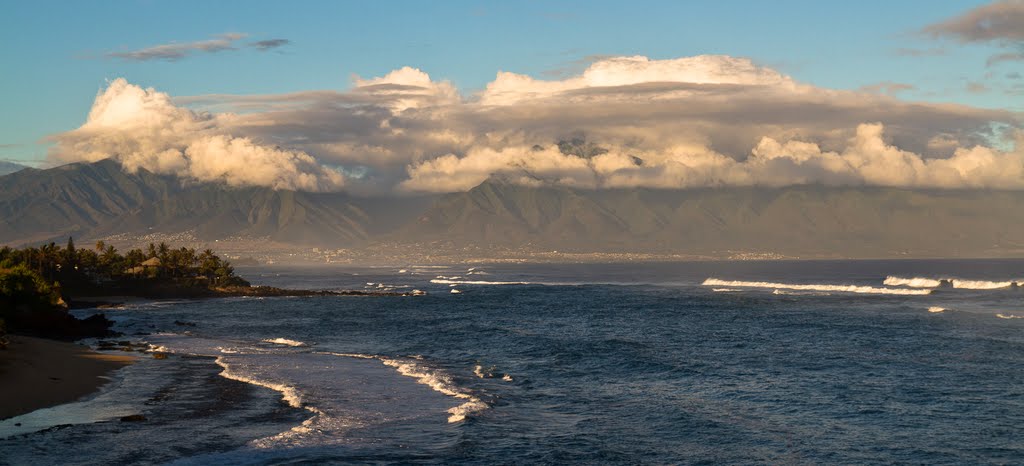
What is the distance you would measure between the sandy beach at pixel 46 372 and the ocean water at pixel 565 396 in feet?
5.05

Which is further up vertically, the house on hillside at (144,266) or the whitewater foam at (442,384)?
the house on hillside at (144,266)

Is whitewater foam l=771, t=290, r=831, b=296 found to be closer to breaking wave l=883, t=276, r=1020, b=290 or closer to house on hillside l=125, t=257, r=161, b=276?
breaking wave l=883, t=276, r=1020, b=290

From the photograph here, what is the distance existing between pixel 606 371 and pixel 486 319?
51803 millimetres

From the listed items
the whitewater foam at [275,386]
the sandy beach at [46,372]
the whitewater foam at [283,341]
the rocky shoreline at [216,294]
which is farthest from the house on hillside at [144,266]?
the whitewater foam at [275,386]

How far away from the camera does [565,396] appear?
4875 cm

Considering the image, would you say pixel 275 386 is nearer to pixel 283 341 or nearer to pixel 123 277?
pixel 283 341

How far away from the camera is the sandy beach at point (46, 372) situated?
142 ft

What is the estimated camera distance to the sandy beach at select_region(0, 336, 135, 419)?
43.2 m

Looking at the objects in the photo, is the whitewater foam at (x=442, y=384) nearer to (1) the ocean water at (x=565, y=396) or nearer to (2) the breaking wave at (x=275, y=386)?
(1) the ocean water at (x=565, y=396)

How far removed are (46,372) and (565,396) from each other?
102 ft

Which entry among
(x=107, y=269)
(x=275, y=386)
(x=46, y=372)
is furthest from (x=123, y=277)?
(x=275, y=386)

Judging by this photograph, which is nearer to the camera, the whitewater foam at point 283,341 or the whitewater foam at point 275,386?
the whitewater foam at point 275,386

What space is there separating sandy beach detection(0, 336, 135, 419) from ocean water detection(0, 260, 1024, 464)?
5.05 feet

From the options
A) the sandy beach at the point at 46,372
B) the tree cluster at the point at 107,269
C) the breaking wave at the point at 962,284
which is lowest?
the breaking wave at the point at 962,284
